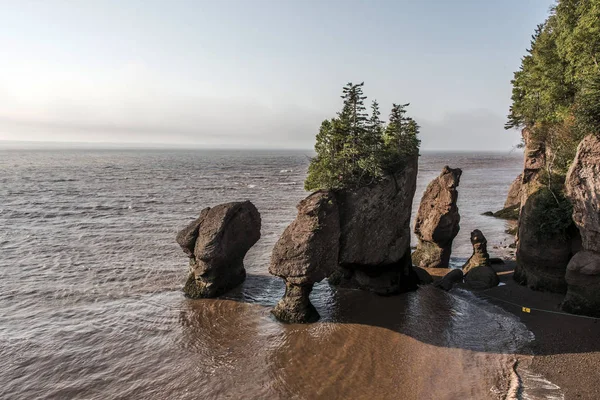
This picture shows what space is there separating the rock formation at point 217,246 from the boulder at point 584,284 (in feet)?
77.6

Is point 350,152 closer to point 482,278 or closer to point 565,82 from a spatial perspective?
point 482,278

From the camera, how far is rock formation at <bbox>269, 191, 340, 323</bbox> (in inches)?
Answer: 1007

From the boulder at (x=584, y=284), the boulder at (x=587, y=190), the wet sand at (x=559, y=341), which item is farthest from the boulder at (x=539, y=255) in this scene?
the boulder at (x=584, y=284)

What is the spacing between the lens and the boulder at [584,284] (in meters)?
24.1

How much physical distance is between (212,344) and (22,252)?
30057 millimetres

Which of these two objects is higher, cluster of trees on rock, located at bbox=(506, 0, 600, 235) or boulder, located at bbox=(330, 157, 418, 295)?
→ cluster of trees on rock, located at bbox=(506, 0, 600, 235)

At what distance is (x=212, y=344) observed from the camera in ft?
77.7

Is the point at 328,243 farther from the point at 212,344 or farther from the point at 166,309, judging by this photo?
the point at 166,309

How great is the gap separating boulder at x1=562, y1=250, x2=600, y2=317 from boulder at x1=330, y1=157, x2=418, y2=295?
10743 mm

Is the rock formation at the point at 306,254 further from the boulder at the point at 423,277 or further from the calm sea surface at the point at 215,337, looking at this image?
the boulder at the point at 423,277

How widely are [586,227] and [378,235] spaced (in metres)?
13.4

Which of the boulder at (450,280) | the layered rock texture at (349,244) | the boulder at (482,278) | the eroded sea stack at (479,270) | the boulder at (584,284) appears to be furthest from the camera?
the boulder at (450,280)

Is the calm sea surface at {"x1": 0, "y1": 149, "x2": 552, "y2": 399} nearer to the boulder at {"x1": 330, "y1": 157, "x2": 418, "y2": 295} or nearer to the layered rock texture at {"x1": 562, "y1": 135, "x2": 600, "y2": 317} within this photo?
the boulder at {"x1": 330, "y1": 157, "x2": 418, "y2": 295}

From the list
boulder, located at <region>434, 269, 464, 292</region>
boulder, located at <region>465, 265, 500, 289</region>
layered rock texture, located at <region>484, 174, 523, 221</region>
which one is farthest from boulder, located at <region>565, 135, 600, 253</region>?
layered rock texture, located at <region>484, 174, 523, 221</region>
